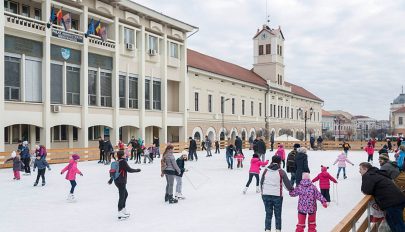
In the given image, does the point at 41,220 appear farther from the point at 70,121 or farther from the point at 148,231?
the point at 70,121

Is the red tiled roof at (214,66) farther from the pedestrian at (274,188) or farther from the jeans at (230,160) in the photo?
the pedestrian at (274,188)

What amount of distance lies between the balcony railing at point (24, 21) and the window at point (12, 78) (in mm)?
2290

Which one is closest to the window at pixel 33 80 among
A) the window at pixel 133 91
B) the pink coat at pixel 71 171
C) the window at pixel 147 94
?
the window at pixel 133 91

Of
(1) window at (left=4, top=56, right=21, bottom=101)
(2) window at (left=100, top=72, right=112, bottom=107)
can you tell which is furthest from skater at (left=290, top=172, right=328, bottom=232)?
(2) window at (left=100, top=72, right=112, bottom=107)

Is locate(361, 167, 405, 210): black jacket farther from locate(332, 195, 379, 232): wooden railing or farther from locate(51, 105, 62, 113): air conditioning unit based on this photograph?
locate(51, 105, 62, 113): air conditioning unit

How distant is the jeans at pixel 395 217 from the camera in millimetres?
7059

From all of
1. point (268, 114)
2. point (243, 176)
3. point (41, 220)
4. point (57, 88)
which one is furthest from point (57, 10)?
point (268, 114)

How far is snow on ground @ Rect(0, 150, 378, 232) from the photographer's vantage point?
1017 cm

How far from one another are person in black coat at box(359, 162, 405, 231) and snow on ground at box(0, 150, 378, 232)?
2802 millimetres

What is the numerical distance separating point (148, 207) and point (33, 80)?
65.1ft

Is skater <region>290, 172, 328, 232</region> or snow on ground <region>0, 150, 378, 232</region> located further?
snow on ground <region>0, 150, 378, 232</region>

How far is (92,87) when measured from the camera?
3422cm

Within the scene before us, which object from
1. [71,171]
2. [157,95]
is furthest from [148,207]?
[157,95]

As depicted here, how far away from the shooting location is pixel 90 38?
32.6 metres
